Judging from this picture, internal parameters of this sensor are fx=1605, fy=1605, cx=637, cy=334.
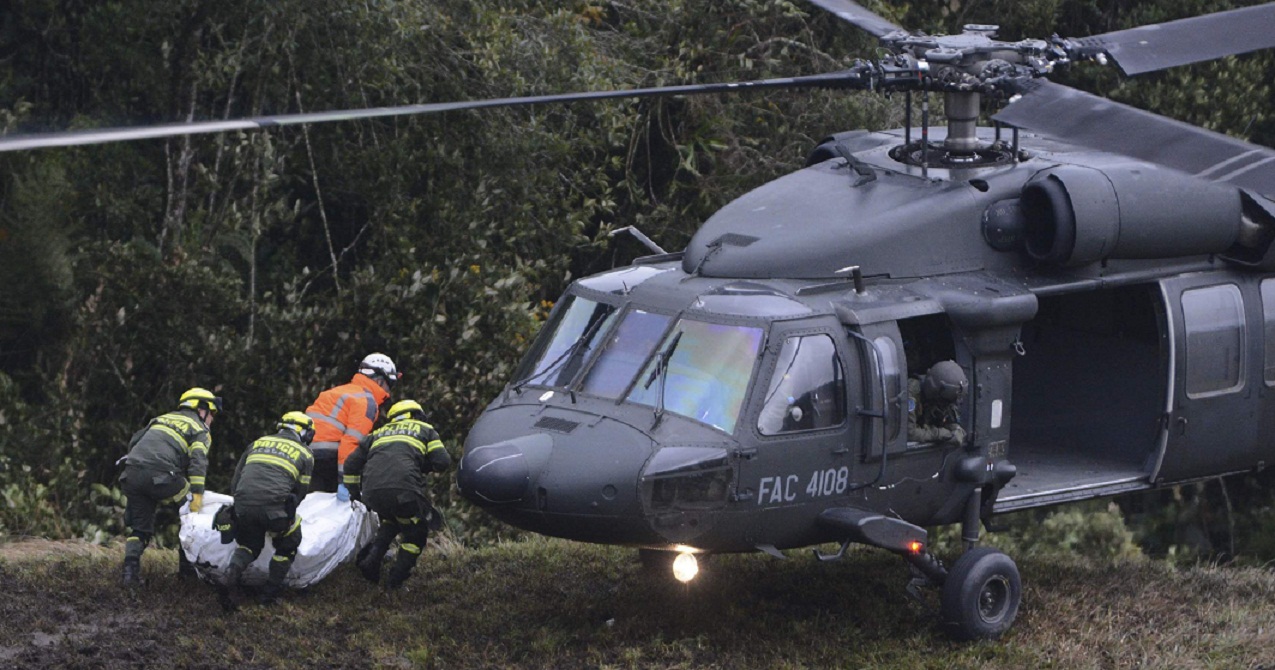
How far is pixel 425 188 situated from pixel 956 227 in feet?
21.6

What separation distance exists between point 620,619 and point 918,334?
255 centimetres

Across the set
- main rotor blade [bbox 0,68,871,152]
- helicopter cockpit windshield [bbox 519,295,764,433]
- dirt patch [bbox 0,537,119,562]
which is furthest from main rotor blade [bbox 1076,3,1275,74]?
dirt patch [bbox 0,537,119,562]

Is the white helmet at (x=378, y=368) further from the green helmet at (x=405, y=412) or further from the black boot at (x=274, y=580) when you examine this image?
the black boot at (x=274, y=580)

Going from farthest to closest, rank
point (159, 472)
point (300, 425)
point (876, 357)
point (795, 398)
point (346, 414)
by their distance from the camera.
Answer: point (346, 414), point (159, 472), point (300, 425), point (876, 357), point (795, 398)

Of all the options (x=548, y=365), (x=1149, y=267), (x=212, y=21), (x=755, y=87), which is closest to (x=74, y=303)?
(x=212, y=21)

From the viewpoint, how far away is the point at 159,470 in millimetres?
10703

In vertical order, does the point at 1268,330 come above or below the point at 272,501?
above

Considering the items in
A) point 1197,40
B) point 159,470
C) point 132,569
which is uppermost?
point 1197,40

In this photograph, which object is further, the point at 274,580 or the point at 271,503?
the point at 274,580

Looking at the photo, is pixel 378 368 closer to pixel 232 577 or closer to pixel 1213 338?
pixel 232 577

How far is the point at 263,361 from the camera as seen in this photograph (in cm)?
1445

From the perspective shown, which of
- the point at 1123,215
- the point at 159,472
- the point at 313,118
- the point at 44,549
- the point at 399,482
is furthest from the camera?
Answer: the point at 44,549

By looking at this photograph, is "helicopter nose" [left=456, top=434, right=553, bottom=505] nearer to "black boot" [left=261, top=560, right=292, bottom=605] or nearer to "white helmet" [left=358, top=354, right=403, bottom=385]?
"black boot" [left=261, top=560, right=292, bottom=605]

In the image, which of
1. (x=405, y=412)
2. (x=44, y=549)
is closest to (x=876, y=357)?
(x=405, y=412)
